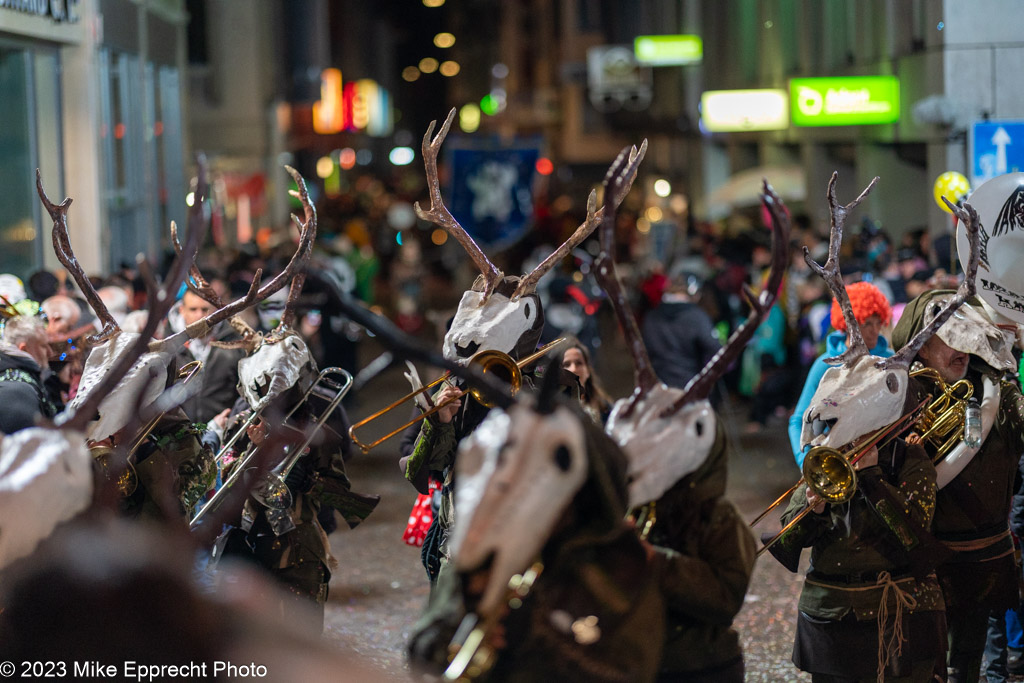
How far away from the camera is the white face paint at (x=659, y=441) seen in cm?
333

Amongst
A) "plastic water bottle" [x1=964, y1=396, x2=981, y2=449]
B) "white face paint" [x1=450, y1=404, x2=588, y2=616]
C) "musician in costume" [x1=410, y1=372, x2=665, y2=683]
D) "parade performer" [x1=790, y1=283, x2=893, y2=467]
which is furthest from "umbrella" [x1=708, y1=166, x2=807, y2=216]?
"white face paint" [x1=450, y1=404, x2=588, y2=616]

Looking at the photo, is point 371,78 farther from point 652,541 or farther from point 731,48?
point 652,541

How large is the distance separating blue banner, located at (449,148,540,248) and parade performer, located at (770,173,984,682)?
393 inches

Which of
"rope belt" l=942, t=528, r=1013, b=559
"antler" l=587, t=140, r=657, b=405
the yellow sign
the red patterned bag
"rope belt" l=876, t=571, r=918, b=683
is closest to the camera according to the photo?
"antler" l=587, t=140, r=657, b=405

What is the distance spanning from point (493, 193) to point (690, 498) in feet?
37.9

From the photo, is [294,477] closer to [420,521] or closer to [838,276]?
[420,521]

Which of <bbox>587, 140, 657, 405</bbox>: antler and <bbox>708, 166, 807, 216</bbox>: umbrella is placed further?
<bbox>708, 166, 807, 216</bbox>: umbrella

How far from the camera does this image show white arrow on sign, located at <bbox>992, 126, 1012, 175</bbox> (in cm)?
866

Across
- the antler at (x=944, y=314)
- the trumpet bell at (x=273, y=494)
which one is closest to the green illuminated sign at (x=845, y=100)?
the antler at (x=944, y=314)

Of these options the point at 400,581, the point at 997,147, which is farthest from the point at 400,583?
the point at 997,147

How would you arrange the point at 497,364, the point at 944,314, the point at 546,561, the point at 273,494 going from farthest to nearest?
the point at 273,494
the point at 497,364
the point at 944,314
the point at 546,561

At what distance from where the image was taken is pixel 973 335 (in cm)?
523

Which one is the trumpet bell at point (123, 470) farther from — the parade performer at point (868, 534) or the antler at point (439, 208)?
the parade performer at point (868, 534)
